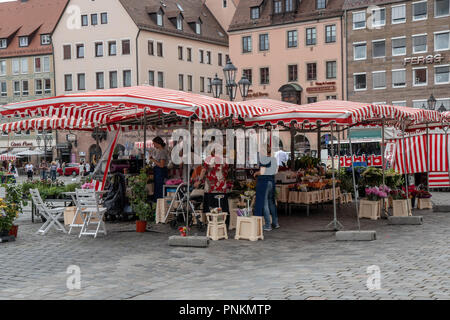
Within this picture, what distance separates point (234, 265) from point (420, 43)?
143 feet

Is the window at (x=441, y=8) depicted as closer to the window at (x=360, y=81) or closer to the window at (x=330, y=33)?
the window at (x=360, y=81)

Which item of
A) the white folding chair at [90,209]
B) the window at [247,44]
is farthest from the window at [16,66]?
the white folding chair at [90,209]

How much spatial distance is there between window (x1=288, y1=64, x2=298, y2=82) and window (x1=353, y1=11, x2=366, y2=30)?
6.19 meters

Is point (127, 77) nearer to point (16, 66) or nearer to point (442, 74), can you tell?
point (16, 66)

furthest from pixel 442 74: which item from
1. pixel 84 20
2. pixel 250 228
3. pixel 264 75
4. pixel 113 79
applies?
pixel 250 228

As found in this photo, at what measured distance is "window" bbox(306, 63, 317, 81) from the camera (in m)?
54.2

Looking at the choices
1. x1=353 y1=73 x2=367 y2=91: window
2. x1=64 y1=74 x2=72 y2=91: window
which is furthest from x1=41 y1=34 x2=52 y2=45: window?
x1=353 y1=73 x2=367 y2=91: window

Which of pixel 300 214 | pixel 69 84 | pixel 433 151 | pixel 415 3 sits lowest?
pixel 300 214

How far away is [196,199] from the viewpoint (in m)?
14.2

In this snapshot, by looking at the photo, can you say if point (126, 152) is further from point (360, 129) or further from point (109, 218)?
point (360, 129)

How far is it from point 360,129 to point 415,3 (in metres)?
13.3

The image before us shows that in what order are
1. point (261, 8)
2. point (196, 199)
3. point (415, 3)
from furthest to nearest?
point (261, 8) → point (415, 3) → point (196, 199)

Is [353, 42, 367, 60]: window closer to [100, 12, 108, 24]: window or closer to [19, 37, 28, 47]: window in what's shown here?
[100, 12, 108, 24]: window
